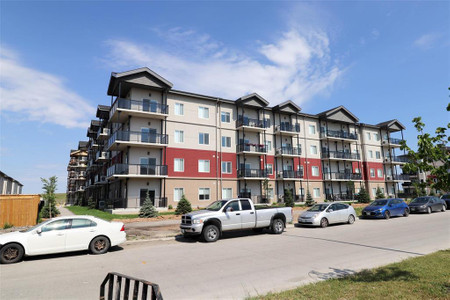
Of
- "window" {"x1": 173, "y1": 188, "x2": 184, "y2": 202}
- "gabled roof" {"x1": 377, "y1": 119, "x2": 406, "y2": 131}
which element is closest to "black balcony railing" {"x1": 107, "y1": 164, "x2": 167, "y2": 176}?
"window" {"x1": 173, "y1": 188, "x2": 184, "y2": 202}

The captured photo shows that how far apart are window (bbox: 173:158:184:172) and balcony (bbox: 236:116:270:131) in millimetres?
8976

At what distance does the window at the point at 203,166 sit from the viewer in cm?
3253

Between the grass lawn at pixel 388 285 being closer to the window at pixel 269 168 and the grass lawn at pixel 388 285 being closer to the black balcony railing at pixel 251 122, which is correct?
the black balcony railing at pixel 251 122

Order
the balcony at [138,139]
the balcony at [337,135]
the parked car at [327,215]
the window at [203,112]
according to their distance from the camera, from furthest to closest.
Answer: the balcony at [337,135] → the window at [203,112] → the balcony at [138,139] → the parked car at [327,215]

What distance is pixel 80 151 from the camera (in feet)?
240

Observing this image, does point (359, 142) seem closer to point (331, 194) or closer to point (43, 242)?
point (331, 194)

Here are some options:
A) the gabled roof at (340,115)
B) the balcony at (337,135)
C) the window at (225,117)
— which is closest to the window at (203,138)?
the window at (225,117)

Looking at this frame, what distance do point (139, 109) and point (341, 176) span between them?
32.6 metres

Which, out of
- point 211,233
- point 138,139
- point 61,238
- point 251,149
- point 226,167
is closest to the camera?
point 61,238

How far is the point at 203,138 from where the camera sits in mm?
33312

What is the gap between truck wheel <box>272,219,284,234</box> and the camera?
14.5 m

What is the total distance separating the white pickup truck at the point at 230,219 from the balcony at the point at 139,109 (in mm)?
18325

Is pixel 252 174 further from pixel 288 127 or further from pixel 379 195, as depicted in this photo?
pixel 379 195

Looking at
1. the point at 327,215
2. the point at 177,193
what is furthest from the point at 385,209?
the point at 177,193
